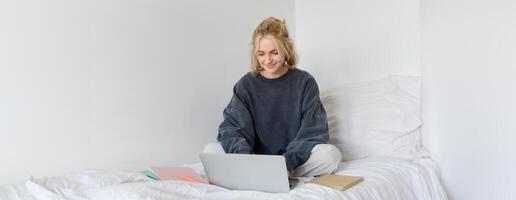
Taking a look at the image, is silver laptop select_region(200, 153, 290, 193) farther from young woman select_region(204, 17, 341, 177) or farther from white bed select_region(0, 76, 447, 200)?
young woman select_region(204, 17, 341, 177)

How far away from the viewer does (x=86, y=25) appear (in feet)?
4.25

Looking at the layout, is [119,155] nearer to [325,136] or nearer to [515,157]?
[325,136]

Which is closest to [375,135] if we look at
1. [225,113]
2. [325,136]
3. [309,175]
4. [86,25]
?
[325,136]

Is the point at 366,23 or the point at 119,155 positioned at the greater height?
the point at 366,23

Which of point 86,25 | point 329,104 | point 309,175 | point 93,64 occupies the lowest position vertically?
point 309,175

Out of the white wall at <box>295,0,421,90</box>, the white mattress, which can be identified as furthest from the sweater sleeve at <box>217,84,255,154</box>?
the white wall at <box>295,0,421,90</box>

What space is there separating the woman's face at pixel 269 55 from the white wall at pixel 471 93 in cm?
51

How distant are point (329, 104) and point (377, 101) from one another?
0.57 ft

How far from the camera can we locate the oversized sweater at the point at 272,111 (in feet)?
4.41

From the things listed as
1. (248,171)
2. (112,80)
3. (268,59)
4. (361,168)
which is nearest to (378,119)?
(361,168)

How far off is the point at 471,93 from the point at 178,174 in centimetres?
88

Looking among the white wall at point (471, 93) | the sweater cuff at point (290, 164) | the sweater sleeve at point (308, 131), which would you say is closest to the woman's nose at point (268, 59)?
the sweater sleeve at point (308, 131)

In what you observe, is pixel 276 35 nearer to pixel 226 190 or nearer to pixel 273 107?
pixel 273 107

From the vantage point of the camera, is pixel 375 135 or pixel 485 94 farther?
pixel 375 135
